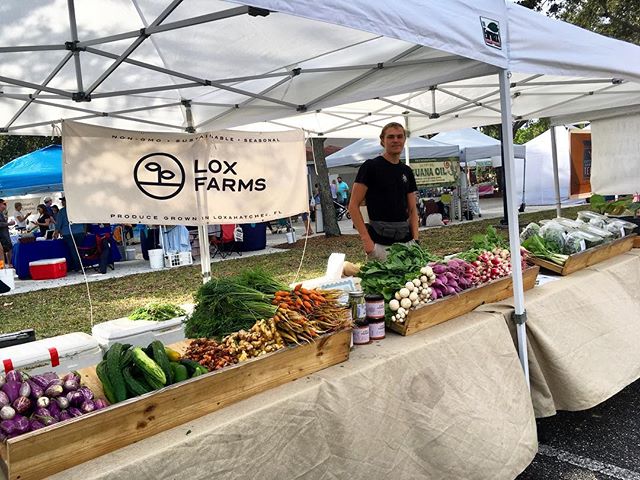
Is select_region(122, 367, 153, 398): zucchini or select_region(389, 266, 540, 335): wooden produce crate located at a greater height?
select_region(122, 367, 153, 398): zucchini

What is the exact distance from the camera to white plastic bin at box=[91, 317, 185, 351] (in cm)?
308

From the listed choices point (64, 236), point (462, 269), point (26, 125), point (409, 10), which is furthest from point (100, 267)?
point (409, 10)

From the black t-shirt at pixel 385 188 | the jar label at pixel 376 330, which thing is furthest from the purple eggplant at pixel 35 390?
the black t-shirt at pixel 385 188

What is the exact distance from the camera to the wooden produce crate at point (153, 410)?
60.2 inches

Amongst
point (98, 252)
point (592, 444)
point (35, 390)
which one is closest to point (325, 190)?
point (98, 252)

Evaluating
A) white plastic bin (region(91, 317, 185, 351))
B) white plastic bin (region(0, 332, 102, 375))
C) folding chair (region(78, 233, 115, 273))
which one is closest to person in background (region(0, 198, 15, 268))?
folding chair (region(78, 233, 115, 273))

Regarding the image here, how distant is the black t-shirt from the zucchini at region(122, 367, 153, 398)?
A: 2.40 meters

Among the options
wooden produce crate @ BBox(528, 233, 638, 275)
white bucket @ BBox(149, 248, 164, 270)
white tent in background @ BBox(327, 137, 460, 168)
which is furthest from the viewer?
white tent in background @ BBox(327, 137, 460, 168)

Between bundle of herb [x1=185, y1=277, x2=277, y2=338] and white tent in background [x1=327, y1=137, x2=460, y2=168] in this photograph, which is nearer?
bundle of herb [x1=185, y1=277, x2=277, y2=338]

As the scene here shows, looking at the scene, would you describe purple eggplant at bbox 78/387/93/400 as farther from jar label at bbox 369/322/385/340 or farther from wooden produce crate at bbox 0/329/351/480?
jar label at bbox 369/322/385/340

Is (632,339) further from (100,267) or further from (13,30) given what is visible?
(100,267)

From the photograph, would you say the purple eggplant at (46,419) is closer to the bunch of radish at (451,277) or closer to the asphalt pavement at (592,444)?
the bunch of radish at (451,277)

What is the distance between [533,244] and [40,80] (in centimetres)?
369

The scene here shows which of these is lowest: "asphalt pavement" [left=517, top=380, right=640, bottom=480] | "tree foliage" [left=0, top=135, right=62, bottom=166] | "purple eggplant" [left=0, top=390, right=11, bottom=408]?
"asphalt pavement" [left=517, top=380, right=640, bottom=480]
